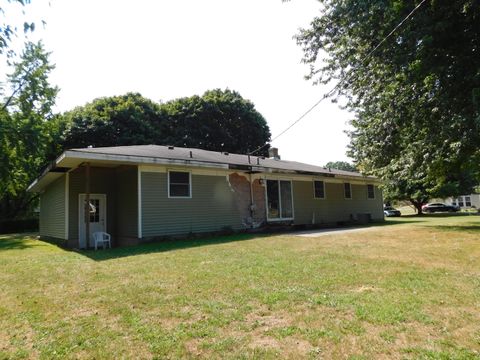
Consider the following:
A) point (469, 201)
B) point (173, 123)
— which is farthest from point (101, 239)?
point (469, 201)

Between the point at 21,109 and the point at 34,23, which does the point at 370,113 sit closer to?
the point at 34,23

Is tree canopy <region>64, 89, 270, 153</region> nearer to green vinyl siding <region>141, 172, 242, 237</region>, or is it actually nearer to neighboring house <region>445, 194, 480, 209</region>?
green vinyl siding <region>141, 172, 242, 237</region>

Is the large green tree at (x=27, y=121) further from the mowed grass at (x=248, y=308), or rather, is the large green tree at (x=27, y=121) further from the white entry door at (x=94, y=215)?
the mowed grass at (x=248, y=308)

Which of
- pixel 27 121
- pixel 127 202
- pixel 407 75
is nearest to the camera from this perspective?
pixel 407 75

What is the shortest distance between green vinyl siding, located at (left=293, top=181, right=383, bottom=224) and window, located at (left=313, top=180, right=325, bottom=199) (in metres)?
0.21

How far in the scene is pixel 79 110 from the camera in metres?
27.1

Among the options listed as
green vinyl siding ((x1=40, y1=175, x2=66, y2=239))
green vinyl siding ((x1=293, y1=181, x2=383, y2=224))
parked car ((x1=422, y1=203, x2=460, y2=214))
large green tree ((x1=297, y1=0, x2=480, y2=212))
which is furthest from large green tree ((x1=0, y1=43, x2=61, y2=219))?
parked car ((x1=422, y1=203, x2=460, y2=214))

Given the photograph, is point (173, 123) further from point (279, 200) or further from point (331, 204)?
point (279, 200)

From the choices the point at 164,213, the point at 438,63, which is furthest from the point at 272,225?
the point at 438,63

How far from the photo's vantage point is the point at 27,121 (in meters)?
18.0

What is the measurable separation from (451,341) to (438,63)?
8.77m

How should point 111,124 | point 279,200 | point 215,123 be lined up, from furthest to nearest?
point 215,123, point 111,124, point 279,200

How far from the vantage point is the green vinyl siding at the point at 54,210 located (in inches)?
495

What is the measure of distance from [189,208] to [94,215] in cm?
367
